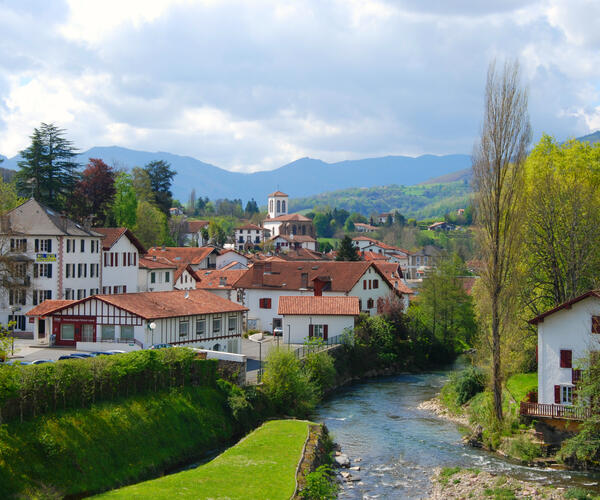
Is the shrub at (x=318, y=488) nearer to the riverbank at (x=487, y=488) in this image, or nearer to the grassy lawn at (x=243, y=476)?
the grassy lawn at (x=243, y=476)

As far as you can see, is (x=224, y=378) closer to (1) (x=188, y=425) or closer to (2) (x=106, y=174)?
(1) (x=188, y=425)

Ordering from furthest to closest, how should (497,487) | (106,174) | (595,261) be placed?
1. (106,174)
2. (595,261)
3. (497,487)

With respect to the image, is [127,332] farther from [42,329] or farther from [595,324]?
[595,324]

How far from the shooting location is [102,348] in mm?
46438

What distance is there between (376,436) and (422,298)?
116 feet

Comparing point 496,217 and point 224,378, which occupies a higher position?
point 496,217

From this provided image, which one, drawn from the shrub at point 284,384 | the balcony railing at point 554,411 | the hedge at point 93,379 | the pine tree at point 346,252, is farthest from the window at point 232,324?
the pine tree at point 346,252

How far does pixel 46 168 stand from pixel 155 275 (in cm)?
1902

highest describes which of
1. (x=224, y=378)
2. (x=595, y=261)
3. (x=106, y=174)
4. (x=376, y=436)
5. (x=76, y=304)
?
(x=106, y=174)

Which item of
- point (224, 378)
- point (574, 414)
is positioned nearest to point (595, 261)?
point (574, 414)

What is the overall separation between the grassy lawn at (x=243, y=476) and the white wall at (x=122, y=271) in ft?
→ 115

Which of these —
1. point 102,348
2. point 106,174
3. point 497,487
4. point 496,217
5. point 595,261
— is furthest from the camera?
point 106,174

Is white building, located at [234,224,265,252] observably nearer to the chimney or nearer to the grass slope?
the chimney

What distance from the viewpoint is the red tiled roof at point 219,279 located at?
73750 millimetres
